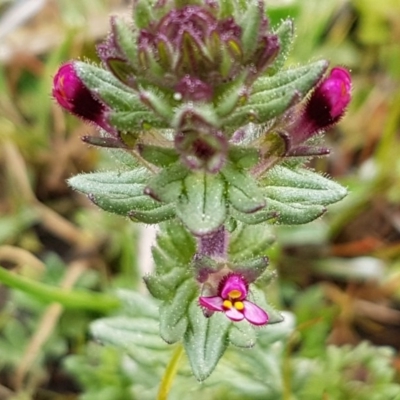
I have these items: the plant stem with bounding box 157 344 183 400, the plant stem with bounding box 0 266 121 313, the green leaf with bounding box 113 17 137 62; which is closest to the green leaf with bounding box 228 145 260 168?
the green leaf with bounding box 113 17 137 62

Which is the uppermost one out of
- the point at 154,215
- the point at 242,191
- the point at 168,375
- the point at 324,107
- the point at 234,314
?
the point at 324,107

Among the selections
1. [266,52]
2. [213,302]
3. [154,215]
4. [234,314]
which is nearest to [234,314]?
[234,314]

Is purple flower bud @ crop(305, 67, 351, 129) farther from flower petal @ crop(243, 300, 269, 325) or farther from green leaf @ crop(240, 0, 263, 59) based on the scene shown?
Result: flower petal @ crop(243, 300, 269, 325)

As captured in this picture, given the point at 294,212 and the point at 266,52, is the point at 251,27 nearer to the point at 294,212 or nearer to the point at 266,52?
the point at 266,52

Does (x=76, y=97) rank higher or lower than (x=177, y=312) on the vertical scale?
higher

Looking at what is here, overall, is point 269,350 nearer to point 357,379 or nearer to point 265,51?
point 357,379

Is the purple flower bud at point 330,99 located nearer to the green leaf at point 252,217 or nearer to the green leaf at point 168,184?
the green leaf at point 252,217

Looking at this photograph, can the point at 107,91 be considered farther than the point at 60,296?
No

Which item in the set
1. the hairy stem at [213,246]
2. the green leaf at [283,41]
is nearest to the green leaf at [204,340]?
the hairy stem at [213,246]
